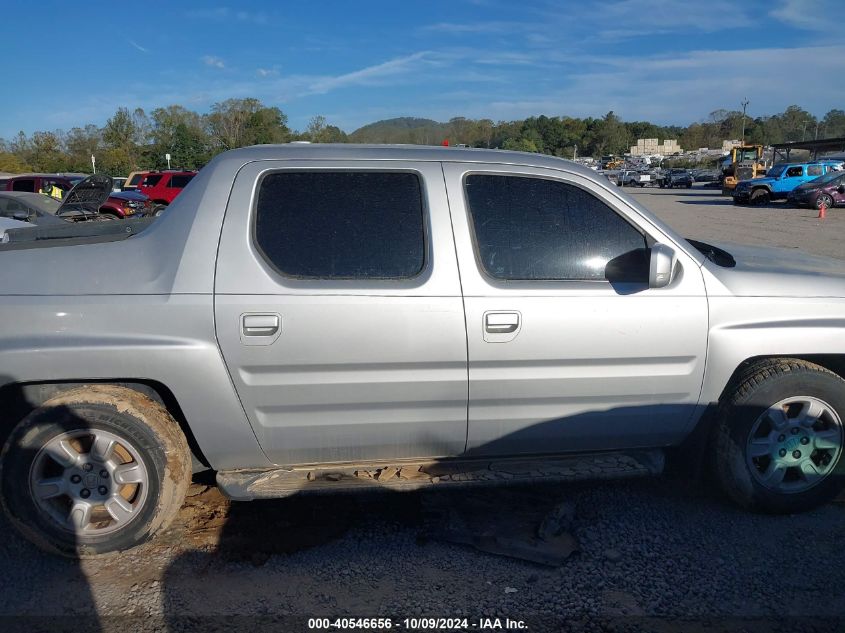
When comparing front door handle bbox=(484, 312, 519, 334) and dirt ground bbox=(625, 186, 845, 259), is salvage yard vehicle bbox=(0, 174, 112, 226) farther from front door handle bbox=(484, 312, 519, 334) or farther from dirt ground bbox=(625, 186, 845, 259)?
dirt ground bbox=(625, 186, 845, 259)

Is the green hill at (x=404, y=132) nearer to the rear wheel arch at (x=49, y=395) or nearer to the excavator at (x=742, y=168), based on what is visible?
the rear wheel arch at (x=49, y=395)

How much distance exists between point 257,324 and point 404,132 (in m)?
4.22

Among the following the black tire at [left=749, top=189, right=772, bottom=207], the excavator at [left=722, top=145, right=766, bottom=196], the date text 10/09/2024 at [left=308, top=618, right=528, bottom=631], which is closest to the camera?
the date text 10/09/2024 at [left=308, top=618, right=528, bottom=631]

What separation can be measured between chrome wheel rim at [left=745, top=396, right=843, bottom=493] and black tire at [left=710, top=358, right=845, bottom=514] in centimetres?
2

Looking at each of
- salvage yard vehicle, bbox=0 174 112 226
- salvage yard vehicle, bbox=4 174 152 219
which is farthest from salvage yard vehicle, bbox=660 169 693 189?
salvage yard vehicle, bbox=0 174 112 226

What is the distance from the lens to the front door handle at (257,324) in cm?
300

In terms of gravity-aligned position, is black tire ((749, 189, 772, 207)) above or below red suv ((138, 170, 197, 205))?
below

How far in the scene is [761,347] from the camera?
3367mm

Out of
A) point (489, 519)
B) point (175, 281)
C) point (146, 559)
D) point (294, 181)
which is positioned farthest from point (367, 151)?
point (146, 559)

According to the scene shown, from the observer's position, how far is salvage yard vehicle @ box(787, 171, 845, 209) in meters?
26.3

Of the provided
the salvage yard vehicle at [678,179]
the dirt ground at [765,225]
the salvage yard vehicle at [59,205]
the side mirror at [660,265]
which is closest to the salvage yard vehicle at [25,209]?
the salvage yard vehicle at [59,205]

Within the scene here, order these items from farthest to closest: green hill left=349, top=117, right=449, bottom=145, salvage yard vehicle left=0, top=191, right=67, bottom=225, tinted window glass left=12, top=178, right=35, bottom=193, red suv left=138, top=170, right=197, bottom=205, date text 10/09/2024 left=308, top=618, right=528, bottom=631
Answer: red suv left=138, top=170, right=197, bottom=205, tinted window glass left=12, top=178, right=35, bottom=193, salvage yard vehicle left=0, top=191, right=67, bottom=225, green hill left=349, top=117, right=449, bottom=145, date text 10/09/2024 left=308, top=618, right=528, bottom=631

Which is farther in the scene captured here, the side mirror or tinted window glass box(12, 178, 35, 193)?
tinted window glass box(12, 178, 35, 193)

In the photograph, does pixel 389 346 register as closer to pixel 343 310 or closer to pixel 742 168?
pixel 343 310
